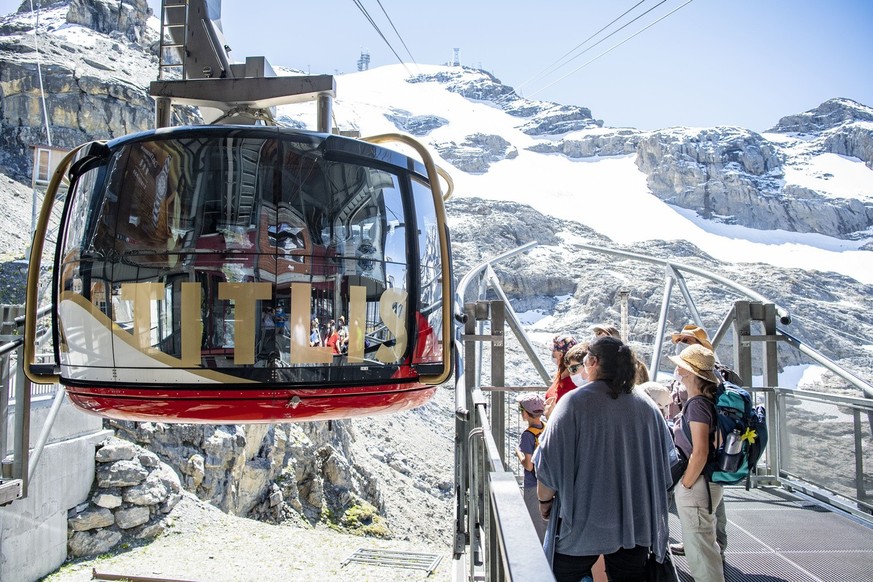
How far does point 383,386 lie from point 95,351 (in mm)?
1611

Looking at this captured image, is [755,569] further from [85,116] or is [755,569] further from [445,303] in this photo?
[85,116]

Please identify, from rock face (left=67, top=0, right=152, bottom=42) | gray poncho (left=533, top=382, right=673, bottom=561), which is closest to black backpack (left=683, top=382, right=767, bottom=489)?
gray poncho (left=533, top=382, right=673, bottom=561)

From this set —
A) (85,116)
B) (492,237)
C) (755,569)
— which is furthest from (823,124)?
(755,569)

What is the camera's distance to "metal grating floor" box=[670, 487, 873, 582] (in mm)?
3641

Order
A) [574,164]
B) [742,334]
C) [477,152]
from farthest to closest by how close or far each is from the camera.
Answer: [574,164] → [477,152] → [742,334]

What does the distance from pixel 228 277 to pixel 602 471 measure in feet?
6.90

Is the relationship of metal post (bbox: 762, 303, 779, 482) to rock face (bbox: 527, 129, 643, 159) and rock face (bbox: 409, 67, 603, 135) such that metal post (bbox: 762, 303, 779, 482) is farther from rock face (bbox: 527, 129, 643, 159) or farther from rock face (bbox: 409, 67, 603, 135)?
rock face (bbox: 409, 67, 603, 135)

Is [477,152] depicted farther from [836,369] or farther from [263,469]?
[836,369]

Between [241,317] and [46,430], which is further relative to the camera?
[46,430]

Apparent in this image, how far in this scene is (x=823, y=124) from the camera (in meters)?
157

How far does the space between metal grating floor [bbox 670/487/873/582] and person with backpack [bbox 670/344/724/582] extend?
0.51 m

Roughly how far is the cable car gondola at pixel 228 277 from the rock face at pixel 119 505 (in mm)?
7184

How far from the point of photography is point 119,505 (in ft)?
33.7

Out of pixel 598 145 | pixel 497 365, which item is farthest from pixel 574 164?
pixel 497 365
